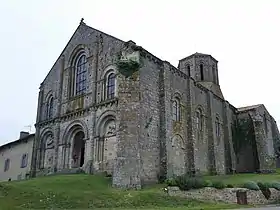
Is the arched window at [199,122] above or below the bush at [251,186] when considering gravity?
above

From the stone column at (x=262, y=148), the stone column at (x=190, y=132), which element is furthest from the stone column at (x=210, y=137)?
the stone column at (x=262, y=148)

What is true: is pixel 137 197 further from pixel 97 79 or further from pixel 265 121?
pixel 265 121

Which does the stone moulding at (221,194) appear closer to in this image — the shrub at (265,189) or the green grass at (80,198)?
the shrub at (265,189)

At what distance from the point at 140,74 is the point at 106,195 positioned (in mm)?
11263

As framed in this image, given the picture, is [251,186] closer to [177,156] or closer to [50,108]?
[177,156]

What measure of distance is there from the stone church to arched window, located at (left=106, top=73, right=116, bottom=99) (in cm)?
9

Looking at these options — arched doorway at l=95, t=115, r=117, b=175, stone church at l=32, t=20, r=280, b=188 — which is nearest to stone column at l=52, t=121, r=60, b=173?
stone church at l=32, t=20, r=280, b=188

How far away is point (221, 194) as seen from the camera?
23.4 meters

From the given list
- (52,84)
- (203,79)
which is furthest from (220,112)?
(52,84)

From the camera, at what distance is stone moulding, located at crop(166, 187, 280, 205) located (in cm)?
2224

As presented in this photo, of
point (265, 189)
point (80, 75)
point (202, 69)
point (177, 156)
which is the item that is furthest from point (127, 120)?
point (202, 69)

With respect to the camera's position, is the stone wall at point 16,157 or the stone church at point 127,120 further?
the stone wall at point 16,157

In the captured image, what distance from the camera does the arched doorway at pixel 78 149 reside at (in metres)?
31.2

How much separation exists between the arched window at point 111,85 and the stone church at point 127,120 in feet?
0.31
